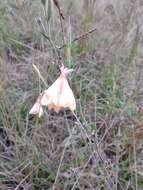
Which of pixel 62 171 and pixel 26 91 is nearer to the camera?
pixel 62 171

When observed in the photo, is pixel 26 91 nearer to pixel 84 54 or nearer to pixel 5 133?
pixel 5 133

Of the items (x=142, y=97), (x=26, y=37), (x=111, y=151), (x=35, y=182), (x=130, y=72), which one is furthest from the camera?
(x=26, y=37)

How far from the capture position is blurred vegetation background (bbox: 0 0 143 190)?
45.3 inches

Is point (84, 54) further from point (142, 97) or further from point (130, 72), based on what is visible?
point (142, 97)

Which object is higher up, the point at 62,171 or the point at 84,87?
the point at 84,87

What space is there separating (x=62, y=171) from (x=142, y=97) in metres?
0.47

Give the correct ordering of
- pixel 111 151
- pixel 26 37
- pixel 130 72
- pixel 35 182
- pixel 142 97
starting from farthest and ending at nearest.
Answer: pixel 26 37
pixel 130 72
pixel 142 97
pixel 111 151
pixel 35 182

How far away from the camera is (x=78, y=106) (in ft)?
4.40

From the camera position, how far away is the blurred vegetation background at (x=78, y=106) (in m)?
1.15

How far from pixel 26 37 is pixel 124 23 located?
0.47m

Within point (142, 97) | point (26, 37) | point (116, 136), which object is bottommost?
point (116, 136)

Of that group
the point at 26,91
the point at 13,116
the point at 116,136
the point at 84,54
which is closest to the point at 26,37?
the point at 84,54

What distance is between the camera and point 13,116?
4.23 ft

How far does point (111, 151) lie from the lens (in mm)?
1286
